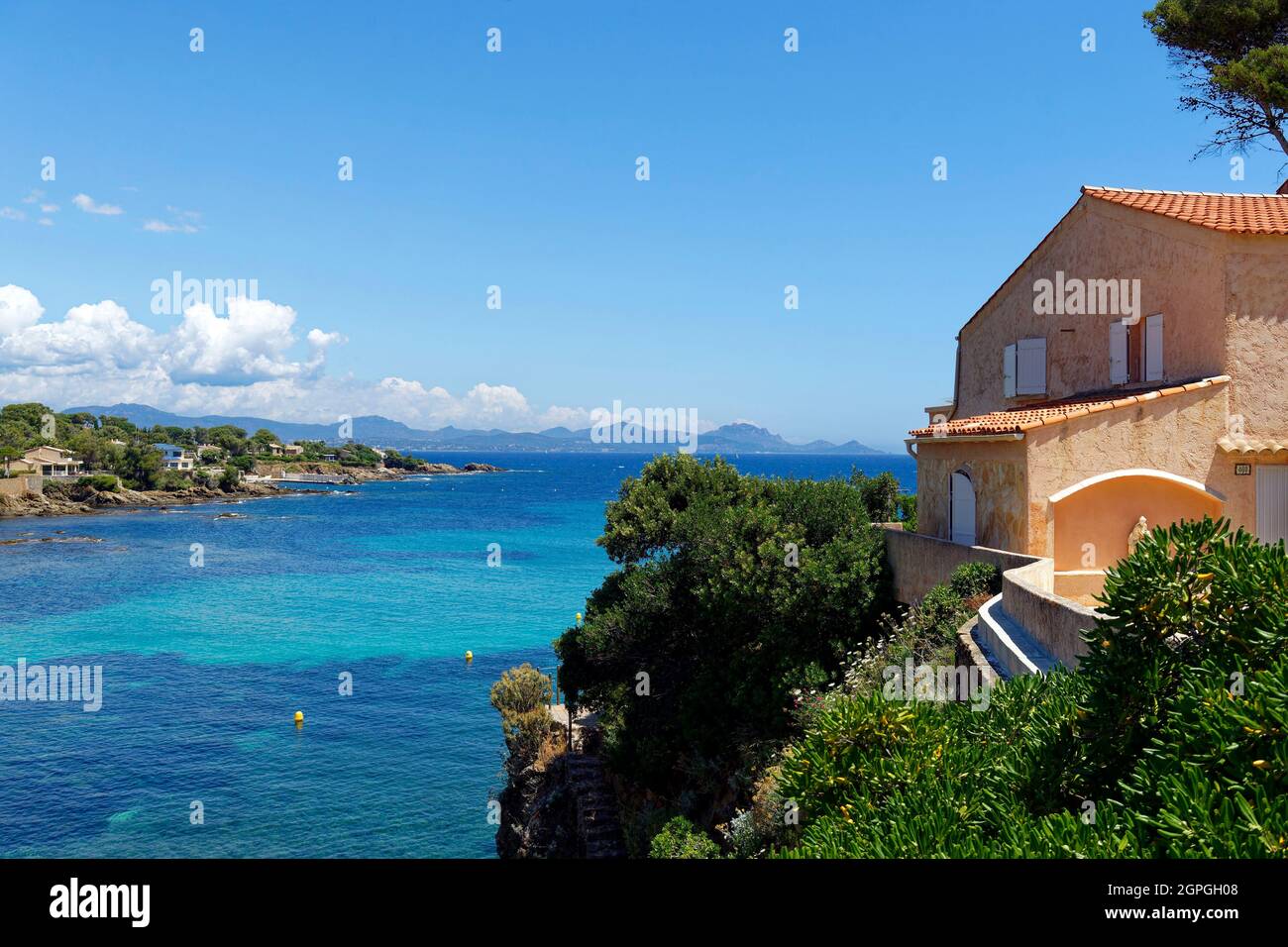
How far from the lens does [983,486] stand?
22328 millimetres

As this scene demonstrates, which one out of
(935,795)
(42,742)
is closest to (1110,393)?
(935,795)

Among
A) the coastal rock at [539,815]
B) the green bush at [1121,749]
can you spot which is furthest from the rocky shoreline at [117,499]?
the green bush at [1121,749]

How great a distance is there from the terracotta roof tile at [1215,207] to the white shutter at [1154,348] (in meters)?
2.51

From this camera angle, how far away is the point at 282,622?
2378 inches

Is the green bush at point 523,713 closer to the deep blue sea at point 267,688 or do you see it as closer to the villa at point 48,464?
the deep blue sea at point 267,688

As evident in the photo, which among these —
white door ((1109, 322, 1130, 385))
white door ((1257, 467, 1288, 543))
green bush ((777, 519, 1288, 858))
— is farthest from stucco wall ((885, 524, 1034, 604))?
green bush ((777, 519, 1288, 858))

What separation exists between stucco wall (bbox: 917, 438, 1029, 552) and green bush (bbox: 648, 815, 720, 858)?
9850mm

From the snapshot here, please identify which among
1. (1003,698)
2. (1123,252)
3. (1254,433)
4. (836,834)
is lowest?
(836,834)

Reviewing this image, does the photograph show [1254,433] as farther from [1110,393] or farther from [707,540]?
[707,540]

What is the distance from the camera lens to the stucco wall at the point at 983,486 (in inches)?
812

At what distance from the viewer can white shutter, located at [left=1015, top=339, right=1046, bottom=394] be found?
86.4ft

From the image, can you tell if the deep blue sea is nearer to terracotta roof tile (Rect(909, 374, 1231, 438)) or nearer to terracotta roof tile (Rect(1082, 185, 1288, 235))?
terracotta roof tile (Rect(909, 374, 1231, 438))
